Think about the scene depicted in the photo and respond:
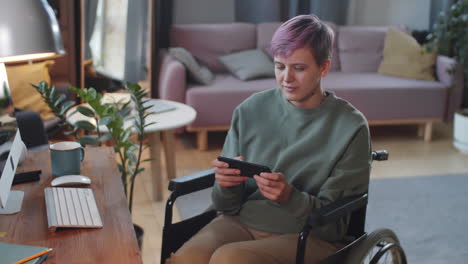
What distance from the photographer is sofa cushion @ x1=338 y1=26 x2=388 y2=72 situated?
4.69 metres

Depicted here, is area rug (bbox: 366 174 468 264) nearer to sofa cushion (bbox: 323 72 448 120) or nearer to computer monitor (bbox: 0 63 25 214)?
sofa cushion (bbox: 323 72 448 120)

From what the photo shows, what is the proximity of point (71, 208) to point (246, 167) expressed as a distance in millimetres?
449

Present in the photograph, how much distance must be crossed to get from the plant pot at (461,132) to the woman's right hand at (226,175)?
9.12 ft

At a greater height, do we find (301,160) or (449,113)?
(301,160)

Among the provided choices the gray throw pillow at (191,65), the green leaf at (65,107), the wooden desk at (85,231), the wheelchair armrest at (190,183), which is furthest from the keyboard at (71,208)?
the gray throw pillow at (191,65)

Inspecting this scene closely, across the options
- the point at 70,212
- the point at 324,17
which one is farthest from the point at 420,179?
the point at 70,212

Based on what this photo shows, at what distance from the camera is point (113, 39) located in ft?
13.3

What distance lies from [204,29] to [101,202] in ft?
10.3

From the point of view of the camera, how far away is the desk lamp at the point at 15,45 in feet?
4.58

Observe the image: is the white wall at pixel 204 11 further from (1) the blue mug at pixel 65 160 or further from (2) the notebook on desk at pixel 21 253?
(2) the notebook on desk at pixel 21 253

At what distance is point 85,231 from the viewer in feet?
4.44

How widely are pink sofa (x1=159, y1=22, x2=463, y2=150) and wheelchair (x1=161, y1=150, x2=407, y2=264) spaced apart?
7.19ft

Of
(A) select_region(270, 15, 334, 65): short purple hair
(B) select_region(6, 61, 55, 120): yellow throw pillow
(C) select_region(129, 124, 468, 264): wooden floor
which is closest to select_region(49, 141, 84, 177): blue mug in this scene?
(A) select_region(270, 15, 334, 65): short purple hair

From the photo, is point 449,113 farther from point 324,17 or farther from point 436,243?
point 436,243
